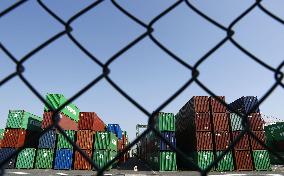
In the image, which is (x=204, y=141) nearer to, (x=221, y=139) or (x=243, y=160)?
(x=221, y=139)

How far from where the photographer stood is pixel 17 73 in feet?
4.52

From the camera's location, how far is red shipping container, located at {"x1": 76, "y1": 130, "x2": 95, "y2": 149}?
94.4 ft

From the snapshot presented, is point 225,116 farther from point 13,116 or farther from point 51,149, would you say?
point 13,116

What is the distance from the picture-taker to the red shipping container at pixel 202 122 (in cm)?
2714

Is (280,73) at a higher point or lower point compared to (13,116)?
lower

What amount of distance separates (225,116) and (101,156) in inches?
497

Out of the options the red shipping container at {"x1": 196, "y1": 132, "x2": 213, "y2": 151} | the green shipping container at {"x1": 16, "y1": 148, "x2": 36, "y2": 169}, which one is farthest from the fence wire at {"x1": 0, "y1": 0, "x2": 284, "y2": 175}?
the green shipping container at {"x1": 16, "y1": 148, "x2": 36, "y2": 169}

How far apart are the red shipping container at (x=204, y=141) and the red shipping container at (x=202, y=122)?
18.2 inches

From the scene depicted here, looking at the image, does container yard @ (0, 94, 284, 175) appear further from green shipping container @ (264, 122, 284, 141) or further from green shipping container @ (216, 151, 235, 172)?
green shipping container @ (264, 122, 284, 141)

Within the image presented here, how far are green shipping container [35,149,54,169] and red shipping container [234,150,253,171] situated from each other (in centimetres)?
1754

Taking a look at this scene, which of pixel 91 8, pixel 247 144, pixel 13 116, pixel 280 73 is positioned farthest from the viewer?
pixel 13 116

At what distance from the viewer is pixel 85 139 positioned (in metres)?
29.0

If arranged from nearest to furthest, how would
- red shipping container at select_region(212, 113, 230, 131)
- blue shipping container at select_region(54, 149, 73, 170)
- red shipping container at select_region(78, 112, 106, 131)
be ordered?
1. red shipping container at select_region(212, 113, 230, 131)
2. blue shipping container at select_region(54, 149, 73, 170)
3. red shipping container at select_region(78, 112, 106, 131)

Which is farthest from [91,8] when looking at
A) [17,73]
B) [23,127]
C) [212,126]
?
[23,127]
